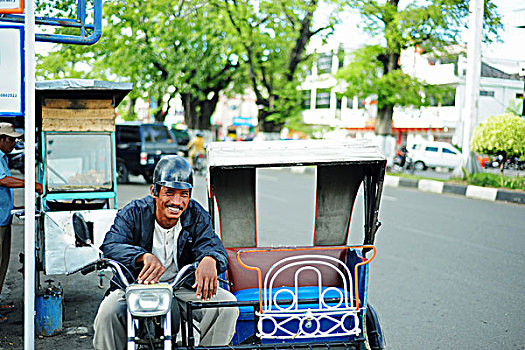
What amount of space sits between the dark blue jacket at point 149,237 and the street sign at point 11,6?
1.94 meters

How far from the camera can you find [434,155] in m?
30.8

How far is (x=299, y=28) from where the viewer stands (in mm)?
25844

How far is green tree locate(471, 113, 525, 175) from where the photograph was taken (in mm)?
15445

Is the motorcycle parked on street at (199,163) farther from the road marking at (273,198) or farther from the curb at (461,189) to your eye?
the curb at (461,189)

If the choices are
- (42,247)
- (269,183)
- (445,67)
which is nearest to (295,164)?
(42,247)

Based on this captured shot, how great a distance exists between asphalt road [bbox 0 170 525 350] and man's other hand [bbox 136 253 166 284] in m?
1.83

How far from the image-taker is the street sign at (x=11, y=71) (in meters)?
3.71

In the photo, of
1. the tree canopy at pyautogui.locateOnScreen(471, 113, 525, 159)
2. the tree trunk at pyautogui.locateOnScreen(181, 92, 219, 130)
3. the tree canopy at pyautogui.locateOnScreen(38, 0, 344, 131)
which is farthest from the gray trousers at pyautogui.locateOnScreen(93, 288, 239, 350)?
the tree trunk at pyautogui.locateOnScreen(181, 92, 219, 130)

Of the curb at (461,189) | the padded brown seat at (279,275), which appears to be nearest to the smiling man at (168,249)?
the padded brown seat at (279,275)

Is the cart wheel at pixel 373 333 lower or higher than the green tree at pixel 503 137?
lower

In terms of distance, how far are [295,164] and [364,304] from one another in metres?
0.95

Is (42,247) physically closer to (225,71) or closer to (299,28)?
(299,28)

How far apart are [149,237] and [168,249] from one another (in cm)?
15

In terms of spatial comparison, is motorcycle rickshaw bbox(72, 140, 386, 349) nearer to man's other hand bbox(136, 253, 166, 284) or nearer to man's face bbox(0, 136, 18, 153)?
man's other hand bbox(136, 253, 166, 284)
